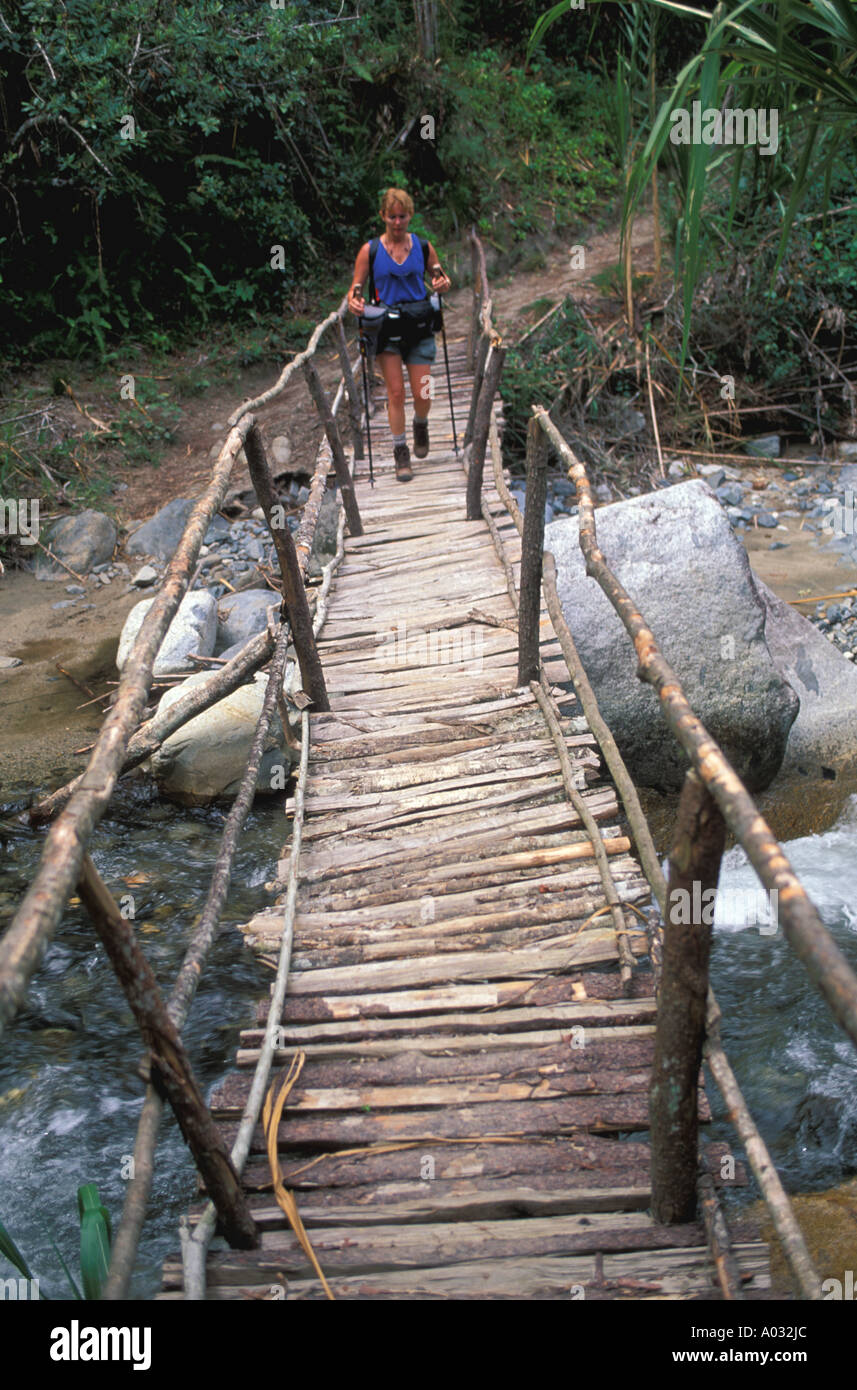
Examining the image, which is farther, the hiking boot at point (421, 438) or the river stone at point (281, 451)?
the river stone at point (281, 451)

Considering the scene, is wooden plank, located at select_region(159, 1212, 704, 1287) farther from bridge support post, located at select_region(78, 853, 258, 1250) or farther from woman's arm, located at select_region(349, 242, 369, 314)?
woman's arm, located at select_region(349, 242, 369, 314)

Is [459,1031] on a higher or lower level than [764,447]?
lower

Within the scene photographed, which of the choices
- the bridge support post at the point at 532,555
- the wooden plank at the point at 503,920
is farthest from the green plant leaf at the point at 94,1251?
the bridge support post at the point at 532,555

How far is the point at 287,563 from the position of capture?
3.32 metres

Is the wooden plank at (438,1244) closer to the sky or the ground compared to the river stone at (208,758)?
closer to the sky

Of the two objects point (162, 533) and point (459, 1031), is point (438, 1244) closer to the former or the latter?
point (459, 1031)

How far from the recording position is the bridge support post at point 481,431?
5.06m

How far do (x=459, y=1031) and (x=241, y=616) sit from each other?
4.83 meters

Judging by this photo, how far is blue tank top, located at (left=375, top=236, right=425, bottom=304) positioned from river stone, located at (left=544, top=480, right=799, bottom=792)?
1.66 m

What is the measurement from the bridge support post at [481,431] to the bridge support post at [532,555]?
1598mm

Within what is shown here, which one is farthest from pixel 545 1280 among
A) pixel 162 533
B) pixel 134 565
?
pixel 162 533

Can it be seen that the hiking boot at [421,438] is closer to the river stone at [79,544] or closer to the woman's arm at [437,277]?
the woman's arm at [437,277]

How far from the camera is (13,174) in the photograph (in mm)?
8961
